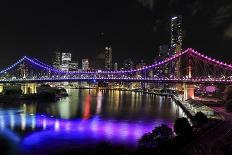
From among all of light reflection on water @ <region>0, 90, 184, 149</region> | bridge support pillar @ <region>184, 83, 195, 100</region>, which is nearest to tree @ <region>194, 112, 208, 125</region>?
light reflection on water @ <region>0, 90, 184, 149</region>

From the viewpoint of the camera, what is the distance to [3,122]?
92.4 ft

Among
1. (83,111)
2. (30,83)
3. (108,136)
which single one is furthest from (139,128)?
(30,83)

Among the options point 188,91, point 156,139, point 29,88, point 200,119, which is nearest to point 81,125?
point 200,119

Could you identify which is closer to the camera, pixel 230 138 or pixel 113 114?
pixel 230 138

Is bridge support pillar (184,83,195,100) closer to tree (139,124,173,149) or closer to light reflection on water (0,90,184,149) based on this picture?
light reflection on water (0,90,184,149)

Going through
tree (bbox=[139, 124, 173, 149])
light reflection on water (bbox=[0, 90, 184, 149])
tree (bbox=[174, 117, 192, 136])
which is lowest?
light reflection on water (bbox=[0, 90, 184, 149])

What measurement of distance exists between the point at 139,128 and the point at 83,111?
11888 millimetres

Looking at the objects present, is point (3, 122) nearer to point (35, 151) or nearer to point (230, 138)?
point (35, 151)

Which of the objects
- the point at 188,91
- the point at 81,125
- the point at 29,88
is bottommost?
the point at 81,125

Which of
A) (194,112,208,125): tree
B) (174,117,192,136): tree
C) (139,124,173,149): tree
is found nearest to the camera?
(139,124,173,149): tree

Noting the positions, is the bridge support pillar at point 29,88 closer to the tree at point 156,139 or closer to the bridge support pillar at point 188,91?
the bridge support pillar at point 188,91

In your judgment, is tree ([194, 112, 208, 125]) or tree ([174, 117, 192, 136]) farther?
tree ([194, 112, 208, 125])

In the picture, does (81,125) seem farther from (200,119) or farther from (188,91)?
(188,91)

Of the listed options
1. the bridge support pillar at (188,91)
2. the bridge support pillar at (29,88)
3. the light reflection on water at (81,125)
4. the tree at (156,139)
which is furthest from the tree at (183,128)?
the bridge support pillar at (29,88)
